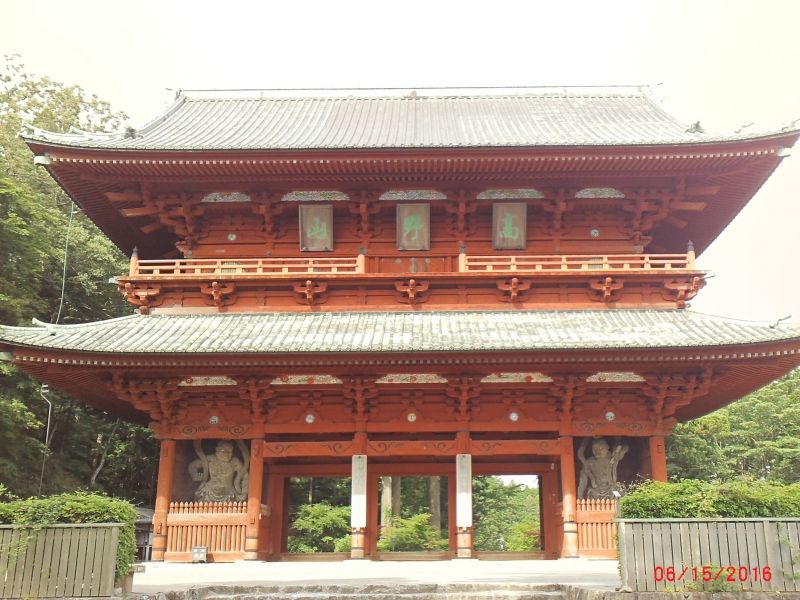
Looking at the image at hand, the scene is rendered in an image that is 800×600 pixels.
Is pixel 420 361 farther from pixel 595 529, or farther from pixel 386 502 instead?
pixel 386 502

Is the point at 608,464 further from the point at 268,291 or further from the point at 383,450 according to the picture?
the point at 268,291

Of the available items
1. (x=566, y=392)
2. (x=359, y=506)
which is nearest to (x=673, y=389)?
(x=566, y=392)

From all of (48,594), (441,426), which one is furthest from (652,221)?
(48,594)

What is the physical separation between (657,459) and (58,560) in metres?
13.4

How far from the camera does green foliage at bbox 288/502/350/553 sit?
30578 mm

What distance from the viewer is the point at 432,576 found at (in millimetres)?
13312

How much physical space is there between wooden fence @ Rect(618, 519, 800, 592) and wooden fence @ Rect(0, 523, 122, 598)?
793 cm

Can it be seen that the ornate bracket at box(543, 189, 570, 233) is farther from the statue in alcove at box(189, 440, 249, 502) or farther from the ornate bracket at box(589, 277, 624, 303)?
the statue in alcove at box(189, 440, 249, 502)

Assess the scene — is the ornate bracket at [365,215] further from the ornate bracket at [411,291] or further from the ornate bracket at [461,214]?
the ornate bracket at [461,214]

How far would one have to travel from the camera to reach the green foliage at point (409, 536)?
2877 centimetres

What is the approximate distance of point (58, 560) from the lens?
10.8m

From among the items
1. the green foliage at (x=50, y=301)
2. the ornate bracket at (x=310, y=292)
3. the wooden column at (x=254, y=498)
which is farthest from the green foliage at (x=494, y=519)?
the ornate bracket at (x=310, y=292)

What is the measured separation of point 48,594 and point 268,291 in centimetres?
998
